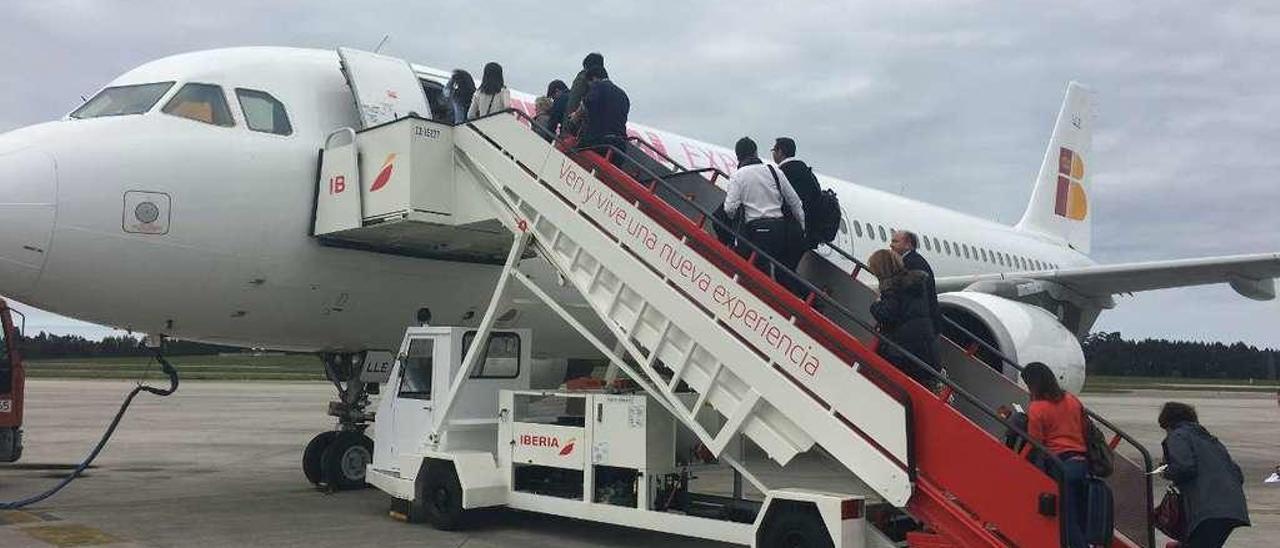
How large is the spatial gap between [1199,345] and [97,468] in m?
87.4

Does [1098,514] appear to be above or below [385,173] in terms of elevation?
below

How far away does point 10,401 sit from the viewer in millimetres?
10102

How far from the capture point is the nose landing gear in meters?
9.59

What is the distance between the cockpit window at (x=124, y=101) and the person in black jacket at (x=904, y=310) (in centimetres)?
555

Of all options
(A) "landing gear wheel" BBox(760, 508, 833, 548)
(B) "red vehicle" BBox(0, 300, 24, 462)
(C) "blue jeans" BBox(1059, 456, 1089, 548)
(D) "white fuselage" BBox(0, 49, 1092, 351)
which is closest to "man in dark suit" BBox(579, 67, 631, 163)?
(D) "white fuselage" BBox(0, 49, 1092, 351)

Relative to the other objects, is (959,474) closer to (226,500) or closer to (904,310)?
(904,310)

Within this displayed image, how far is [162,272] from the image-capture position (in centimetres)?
763

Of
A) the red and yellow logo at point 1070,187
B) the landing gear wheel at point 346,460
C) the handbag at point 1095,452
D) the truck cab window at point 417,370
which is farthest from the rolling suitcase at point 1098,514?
the red and yellow logo at point 1070,187

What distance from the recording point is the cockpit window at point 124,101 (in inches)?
316

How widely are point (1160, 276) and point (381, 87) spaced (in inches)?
356

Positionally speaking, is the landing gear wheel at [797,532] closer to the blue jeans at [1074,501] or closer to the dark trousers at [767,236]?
the blue jeans at [1074,501]

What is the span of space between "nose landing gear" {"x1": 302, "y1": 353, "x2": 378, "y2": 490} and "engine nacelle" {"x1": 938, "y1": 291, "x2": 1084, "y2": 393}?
5255 millimetres

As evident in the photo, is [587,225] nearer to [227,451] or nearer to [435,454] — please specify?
[435,454]

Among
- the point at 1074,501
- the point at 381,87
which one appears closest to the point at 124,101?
the point at 381,87
